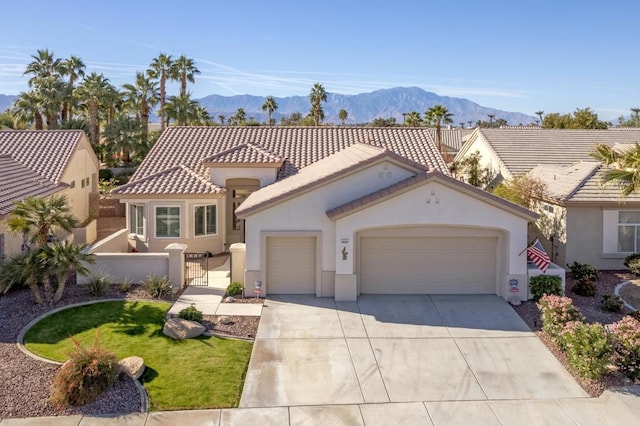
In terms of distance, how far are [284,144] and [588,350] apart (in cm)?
1963

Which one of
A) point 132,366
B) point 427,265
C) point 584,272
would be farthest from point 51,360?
point 584,272

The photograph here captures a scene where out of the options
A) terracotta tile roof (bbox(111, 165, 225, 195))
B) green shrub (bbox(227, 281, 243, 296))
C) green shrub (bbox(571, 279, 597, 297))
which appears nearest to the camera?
green shrub (bbox(227, 281, 243, 296))

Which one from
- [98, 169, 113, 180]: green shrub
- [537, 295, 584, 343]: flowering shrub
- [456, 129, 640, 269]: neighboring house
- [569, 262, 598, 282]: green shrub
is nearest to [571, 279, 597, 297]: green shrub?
[569, 262, 598, 282]: green shrub

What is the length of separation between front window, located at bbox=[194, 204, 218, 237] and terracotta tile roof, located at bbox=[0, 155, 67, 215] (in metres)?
6.60

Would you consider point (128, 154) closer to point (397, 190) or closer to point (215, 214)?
point (215, 214)

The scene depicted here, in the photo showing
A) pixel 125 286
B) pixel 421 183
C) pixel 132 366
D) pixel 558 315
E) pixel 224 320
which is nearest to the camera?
pixel 132 366

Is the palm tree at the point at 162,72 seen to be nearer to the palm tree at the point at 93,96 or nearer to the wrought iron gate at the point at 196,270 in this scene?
the palm tree at the point at 93,96

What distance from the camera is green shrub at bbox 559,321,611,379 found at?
12055 mm

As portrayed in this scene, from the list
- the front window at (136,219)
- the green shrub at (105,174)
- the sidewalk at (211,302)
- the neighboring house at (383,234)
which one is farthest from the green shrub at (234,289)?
the green shrub at (105,174)

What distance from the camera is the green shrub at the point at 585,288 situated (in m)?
18.5

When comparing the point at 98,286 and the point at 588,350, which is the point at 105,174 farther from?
the point at 588,350

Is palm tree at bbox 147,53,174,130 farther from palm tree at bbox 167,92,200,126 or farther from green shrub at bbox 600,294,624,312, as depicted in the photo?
green shrub at bbox 600,294,624,312

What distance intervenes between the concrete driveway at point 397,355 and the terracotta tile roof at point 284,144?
9.91m

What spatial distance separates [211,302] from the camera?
17281 millimetres
